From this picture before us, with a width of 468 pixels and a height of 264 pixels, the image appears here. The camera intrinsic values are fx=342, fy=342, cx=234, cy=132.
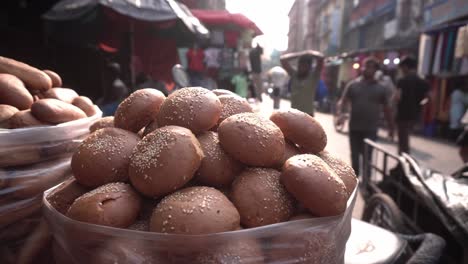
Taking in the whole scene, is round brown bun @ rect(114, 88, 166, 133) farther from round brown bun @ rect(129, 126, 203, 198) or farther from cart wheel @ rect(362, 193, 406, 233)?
cart wheel @ rect(362, 193, 406, 233)

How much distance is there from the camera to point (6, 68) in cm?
205

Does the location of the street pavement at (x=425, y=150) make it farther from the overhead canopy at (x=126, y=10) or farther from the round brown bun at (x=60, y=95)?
the round brown bun at (x=60, y=95)

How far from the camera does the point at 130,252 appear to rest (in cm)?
98

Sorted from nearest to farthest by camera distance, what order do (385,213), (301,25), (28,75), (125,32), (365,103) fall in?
1. (28,75)
2. (385,213)
3. (365,103)
4. (125,32)
5. (301,25)

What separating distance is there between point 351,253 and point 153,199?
1204 millimetres

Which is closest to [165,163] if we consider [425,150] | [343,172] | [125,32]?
[343,172]

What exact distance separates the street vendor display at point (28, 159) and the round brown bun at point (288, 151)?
112cm

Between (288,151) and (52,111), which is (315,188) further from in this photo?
(52,111)

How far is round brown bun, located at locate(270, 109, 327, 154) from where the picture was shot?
137 centimetres

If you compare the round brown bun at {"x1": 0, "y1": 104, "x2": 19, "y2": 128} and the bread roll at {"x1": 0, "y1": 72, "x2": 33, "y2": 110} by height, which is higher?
the bread roll at {"x1": 0, "y1": 72, "x2": 33, "y2": 110}

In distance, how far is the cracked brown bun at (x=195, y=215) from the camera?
99 centimetres

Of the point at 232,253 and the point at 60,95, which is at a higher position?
the point at 60,95

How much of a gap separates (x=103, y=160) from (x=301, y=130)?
759 mm

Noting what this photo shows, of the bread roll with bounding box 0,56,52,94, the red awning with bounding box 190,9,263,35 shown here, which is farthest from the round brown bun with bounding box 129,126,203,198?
the red awning with bounding box 190,9,263,35
